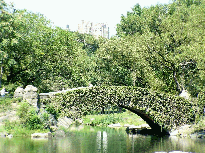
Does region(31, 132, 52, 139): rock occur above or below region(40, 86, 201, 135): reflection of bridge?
below

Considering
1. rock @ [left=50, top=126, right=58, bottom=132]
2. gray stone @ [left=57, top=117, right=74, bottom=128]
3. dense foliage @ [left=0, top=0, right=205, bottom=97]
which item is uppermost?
dense foliage @ [left=0, top=0, right=205, bottom=97]

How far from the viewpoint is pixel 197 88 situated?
26.0 metres

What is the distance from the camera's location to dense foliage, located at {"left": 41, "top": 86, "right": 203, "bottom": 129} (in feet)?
72.6

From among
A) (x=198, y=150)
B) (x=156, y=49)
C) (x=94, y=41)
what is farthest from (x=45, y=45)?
(x=94, y=41)

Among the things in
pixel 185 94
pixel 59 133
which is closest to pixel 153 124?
pixel 185 94

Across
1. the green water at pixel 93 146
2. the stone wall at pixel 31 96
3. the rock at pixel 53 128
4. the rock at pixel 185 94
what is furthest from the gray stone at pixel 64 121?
the rock at pixel 185 94

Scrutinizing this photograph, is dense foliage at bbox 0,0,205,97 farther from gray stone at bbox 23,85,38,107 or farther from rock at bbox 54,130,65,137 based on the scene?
rock at bbox 54,130,65,137

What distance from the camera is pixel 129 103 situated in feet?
76.9

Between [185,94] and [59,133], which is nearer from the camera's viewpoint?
[59,133]

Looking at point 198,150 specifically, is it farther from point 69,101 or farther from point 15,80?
point 15,80

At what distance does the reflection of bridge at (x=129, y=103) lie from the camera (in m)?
22.2

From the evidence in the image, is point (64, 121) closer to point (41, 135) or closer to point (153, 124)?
point (41, 135)

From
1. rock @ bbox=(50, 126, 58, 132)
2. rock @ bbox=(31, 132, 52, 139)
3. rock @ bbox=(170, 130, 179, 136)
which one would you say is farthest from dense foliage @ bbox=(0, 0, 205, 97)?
rock @ bbox=(31, 132, 52, 139)

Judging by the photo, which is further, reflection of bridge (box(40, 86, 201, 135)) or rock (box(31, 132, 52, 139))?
reflection of bridge (box(40, 86, 201, 135))
